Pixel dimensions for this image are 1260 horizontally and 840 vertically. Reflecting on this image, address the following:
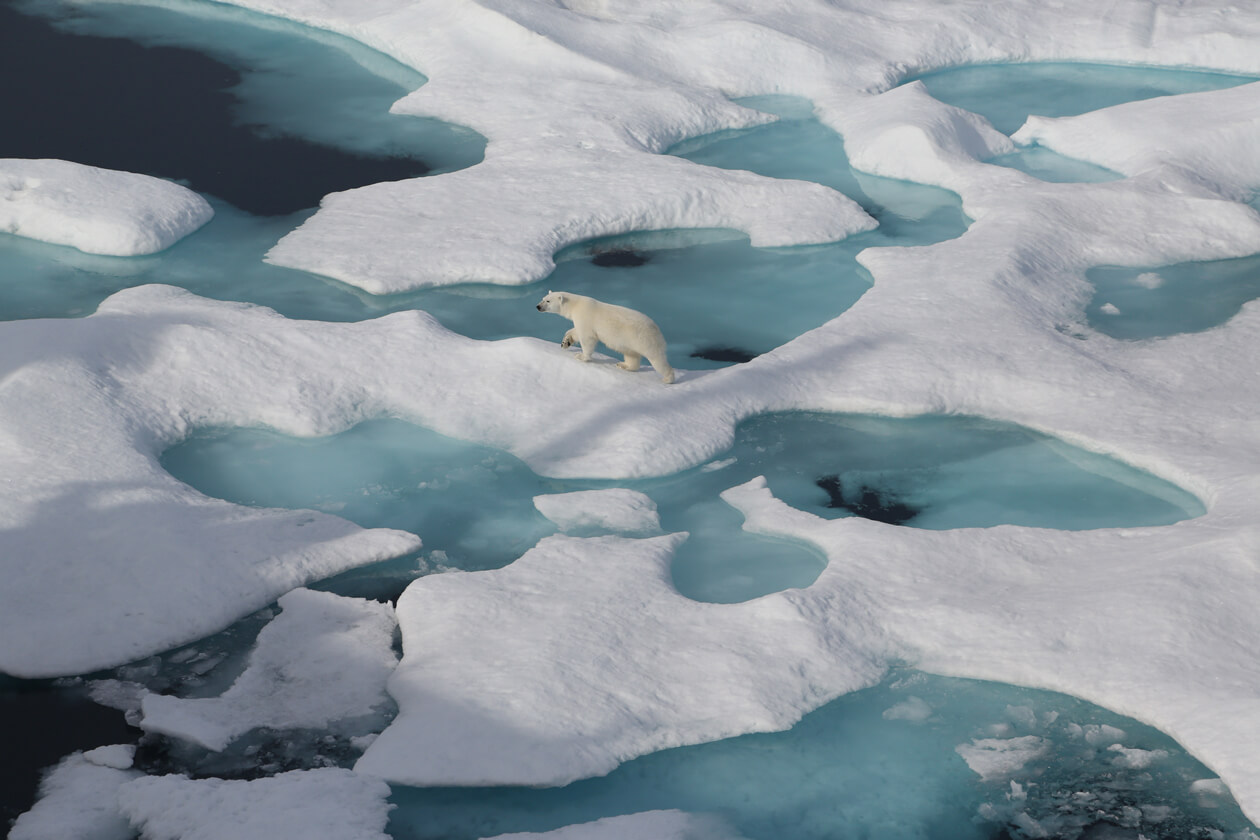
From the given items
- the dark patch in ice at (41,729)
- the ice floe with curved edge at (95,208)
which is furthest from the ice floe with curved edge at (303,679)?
the ice floe with curved edge at (95,208)

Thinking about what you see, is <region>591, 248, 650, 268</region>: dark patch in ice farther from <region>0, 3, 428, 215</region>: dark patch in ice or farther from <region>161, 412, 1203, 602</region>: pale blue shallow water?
<region>161, 412, 1203, 602</region>: pale blue shallow water

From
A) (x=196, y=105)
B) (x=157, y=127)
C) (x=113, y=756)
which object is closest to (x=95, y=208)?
(x=157, y=127)

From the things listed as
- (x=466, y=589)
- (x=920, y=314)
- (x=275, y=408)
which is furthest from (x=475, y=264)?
(x=466, y=589)

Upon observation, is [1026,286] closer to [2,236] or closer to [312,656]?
[312,656]

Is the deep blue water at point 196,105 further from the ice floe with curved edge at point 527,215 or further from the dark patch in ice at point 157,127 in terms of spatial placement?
the ice floe with curved edge at point 527,215

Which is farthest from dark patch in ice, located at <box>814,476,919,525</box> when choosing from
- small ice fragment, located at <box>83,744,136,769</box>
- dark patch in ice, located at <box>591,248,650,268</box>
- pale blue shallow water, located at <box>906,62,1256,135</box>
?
pale blue shallow water, located at <box>906,62,1256,135</box>

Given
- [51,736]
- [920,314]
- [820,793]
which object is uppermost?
[920,314]
